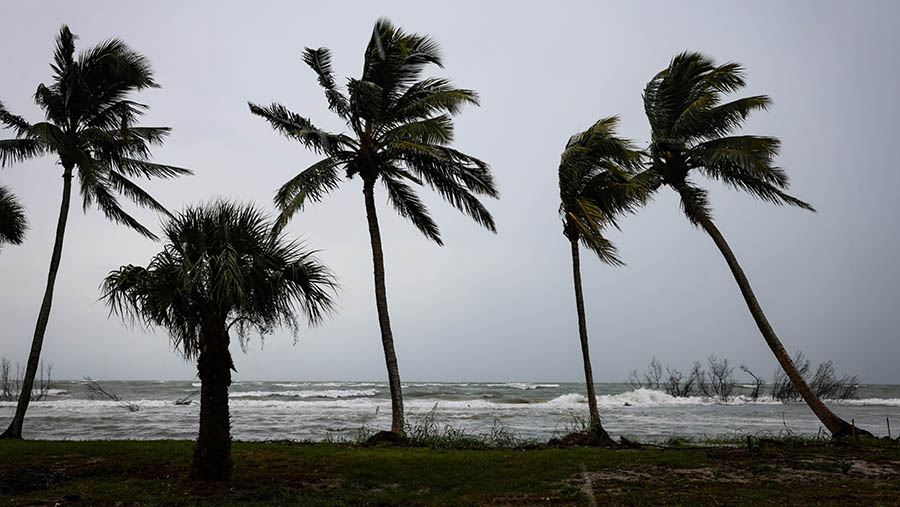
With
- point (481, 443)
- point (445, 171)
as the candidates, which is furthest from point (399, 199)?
point (481, 443)

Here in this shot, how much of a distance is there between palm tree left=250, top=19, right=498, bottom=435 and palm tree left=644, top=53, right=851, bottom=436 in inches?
193

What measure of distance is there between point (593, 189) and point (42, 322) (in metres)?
14.0

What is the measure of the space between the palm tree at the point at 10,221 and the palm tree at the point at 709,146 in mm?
17932

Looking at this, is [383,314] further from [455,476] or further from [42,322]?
[42,322]

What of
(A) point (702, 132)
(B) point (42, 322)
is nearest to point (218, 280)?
(B) point (42, 322)

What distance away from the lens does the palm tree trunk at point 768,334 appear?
12.9 meters

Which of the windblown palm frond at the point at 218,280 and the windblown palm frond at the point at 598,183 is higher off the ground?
the windblown palm frond at the point at 598,183

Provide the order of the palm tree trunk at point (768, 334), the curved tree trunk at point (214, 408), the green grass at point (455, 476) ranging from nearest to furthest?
the green grass at point (455, 476) → the curved tree trunk at point (214, 408) → the palm tree trunk at point (768, 334)

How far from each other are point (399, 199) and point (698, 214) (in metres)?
7.73

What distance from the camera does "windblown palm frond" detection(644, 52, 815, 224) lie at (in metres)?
13.8

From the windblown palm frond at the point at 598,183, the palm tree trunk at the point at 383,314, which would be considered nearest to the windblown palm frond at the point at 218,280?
the palm tree trunk at the point at 383,314

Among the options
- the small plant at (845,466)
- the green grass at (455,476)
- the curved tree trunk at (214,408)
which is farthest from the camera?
the small plant at (845,466)

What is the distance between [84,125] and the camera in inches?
590

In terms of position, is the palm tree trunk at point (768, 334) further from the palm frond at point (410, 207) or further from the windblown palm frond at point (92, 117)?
the windblown palm frond at point (92, 117)
